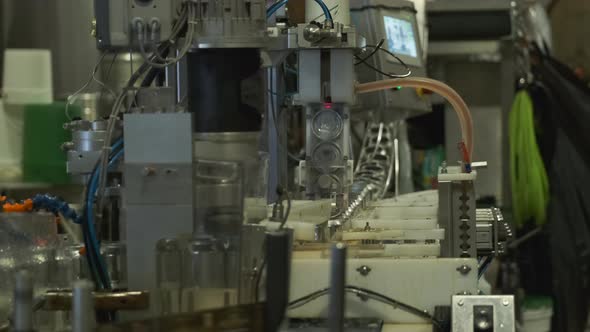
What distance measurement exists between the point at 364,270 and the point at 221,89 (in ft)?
1.10

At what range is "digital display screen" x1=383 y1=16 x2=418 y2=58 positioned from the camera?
291cm

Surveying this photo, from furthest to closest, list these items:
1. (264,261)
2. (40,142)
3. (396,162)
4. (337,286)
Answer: (40,142)
(396,162)
(264,261)
(337,286)

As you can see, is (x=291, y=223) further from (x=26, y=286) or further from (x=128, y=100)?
(x=26, y=286)

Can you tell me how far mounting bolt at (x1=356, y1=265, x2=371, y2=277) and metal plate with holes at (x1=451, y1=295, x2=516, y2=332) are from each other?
0.14 meters

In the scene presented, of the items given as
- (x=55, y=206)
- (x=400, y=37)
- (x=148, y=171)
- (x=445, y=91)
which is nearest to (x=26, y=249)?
(x=55, y=206)

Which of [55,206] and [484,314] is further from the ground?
[55,206]

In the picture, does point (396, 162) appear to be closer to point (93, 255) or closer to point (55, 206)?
point (55, 206)

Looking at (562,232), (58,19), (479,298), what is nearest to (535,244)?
(562,232)

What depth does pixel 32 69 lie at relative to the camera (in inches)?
157

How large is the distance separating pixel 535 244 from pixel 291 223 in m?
2.73

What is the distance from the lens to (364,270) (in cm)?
152

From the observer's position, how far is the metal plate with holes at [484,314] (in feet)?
4.73

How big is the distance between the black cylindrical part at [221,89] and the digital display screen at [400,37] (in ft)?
4.64

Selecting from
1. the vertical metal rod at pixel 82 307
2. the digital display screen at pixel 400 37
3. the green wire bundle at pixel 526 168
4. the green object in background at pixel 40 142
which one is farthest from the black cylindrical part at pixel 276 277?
the green wire bundle at pixel 526 168
